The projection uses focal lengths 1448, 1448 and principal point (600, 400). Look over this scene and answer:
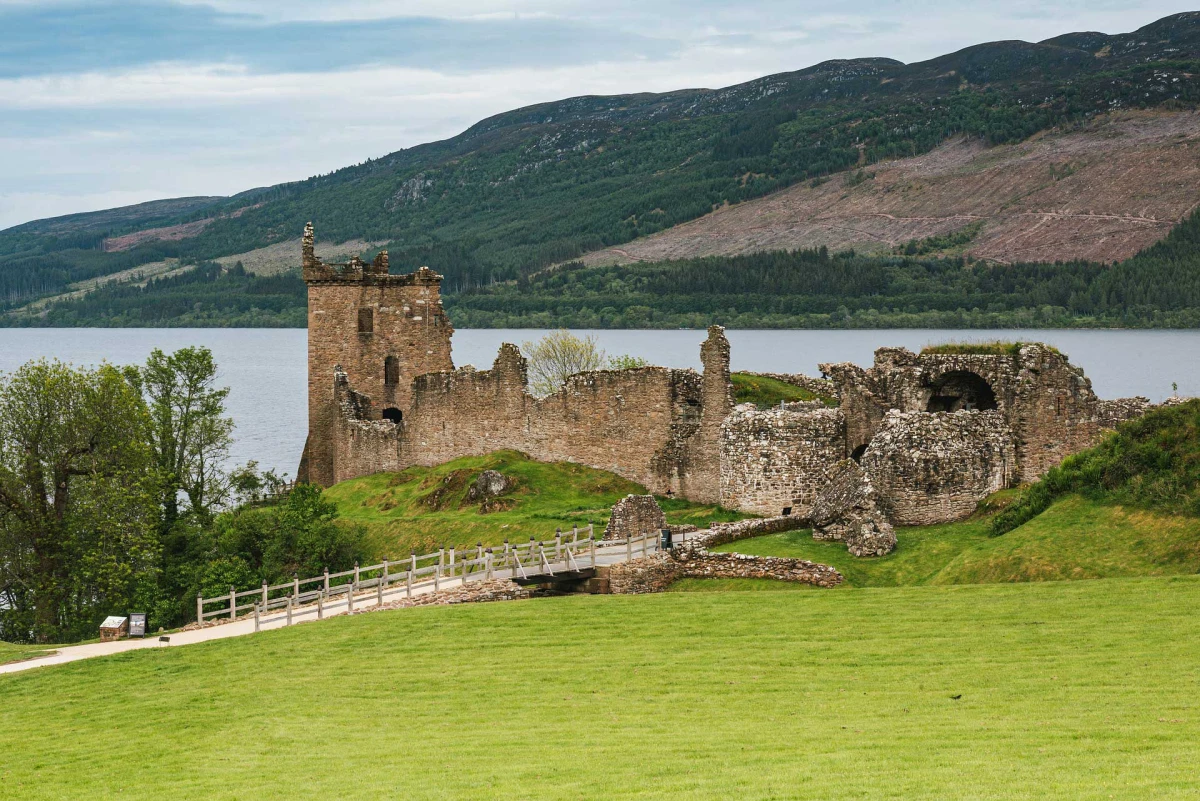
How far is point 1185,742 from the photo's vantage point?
1644cm

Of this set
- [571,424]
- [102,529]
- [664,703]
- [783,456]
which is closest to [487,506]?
[571,424]

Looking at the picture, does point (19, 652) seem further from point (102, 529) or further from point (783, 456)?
point (783, 456)

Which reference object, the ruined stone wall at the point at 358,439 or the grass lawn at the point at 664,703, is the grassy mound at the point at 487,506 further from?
the grass lawn at the point at 664,703

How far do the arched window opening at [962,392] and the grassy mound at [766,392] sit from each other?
6.40m

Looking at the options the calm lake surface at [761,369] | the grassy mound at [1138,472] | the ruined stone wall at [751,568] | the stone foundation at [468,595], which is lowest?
the calm lake surface at [761,369]

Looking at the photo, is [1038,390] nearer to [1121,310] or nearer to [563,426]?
[563,426]

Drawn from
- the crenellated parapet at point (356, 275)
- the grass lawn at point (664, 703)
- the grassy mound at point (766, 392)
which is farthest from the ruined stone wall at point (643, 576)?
the crenellated parapet at point (356, 275)

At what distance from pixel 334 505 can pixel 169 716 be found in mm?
26475

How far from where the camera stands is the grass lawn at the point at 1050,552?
27469 millimetres

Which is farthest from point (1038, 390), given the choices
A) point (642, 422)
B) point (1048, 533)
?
point (642, 422)

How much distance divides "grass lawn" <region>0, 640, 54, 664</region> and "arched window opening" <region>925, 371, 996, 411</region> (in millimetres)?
22737

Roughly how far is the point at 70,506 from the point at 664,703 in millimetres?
31696

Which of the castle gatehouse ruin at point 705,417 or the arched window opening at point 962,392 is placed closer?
the castle gatehouse ruin at point 705,417

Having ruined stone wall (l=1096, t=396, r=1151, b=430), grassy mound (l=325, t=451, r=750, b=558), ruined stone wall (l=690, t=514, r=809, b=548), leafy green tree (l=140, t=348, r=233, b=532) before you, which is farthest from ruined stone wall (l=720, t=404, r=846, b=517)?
leafy green tree (l=140, t=348, r=233, b=532)
